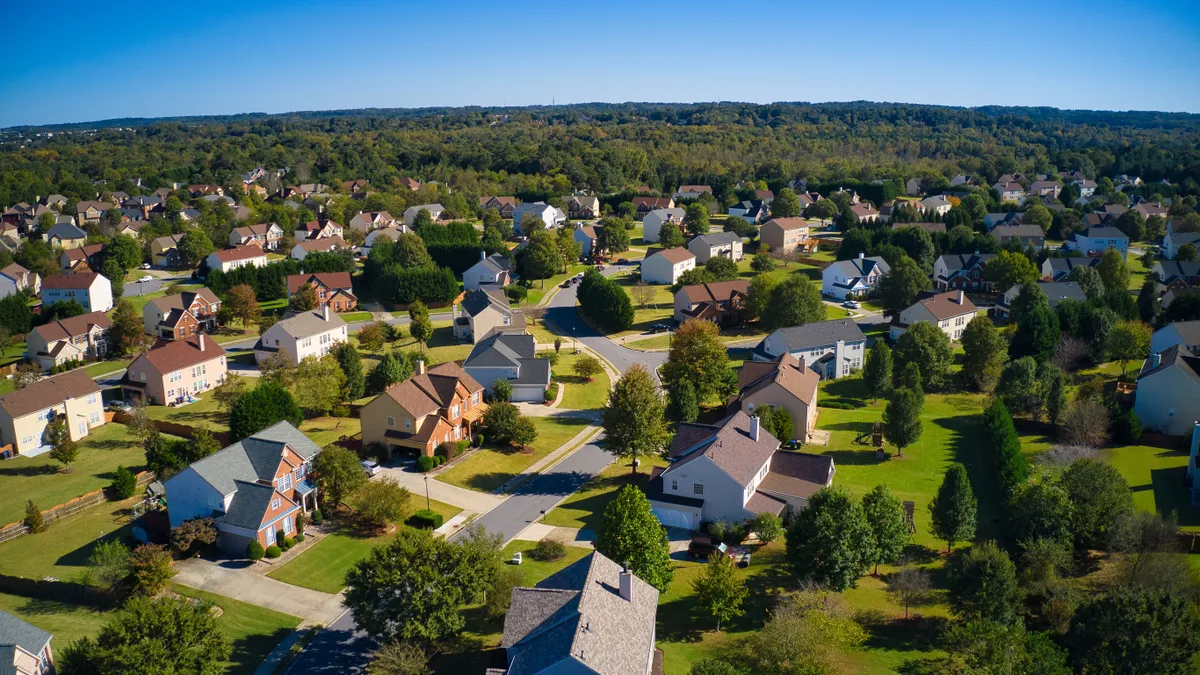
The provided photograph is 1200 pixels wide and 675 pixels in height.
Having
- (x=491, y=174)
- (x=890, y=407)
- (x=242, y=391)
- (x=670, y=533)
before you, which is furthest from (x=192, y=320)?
(x=491, y=174)

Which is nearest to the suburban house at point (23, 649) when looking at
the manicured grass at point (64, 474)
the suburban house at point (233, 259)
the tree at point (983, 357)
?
the manicured grass at point (64, 474)

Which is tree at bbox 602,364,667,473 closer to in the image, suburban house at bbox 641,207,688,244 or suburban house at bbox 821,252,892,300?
suburban house at bbox 821,252,892,300

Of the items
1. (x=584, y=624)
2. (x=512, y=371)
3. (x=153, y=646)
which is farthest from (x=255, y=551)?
(x=512, y=371)

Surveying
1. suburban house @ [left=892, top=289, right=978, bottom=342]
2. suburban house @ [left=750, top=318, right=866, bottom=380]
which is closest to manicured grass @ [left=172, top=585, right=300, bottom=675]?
suburban house @ [left=750, top=318, right=866, bottom=380]

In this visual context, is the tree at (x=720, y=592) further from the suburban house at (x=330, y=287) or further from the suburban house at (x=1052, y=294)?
the suburban house at (x=330, y=287)

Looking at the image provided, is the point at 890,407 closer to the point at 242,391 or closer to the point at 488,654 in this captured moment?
the point at 488,654

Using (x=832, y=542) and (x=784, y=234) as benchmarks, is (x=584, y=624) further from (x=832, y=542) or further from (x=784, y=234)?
(x=784, y=234)
